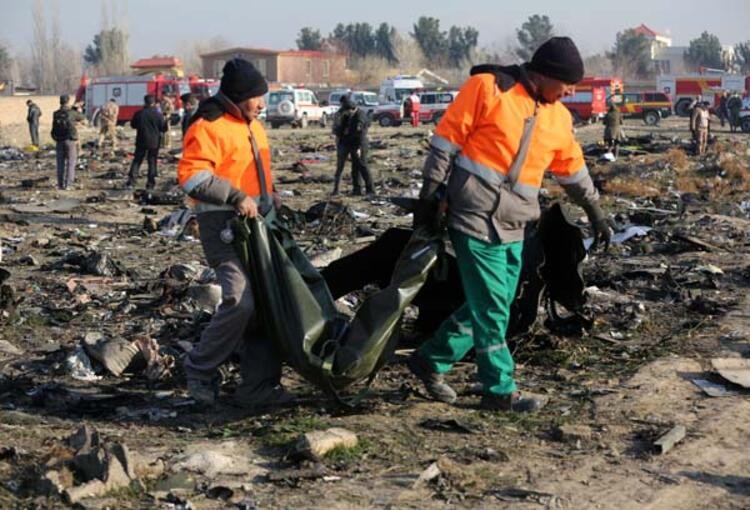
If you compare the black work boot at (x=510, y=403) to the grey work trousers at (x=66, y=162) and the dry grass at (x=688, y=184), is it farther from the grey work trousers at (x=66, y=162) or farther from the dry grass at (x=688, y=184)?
the grey work trousers at (x=66, y=162)

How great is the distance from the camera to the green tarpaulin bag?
16.6 ft

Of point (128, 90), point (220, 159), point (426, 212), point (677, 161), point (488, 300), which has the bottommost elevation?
point (128, 90)

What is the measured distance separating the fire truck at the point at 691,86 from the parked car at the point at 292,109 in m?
19.2

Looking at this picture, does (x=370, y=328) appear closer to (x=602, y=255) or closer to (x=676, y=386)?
(x=676, y=386)

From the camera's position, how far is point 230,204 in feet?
16.9

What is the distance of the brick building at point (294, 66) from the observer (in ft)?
278

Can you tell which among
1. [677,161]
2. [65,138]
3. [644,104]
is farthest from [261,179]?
[644,104]

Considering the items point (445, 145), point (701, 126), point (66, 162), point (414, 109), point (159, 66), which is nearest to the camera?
point (445, 145)

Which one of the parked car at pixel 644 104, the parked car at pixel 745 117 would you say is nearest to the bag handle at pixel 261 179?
the parked car at pixel 745 117

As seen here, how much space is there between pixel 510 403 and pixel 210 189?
163 centimetres

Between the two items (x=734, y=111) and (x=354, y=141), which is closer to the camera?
(x=354, y=141)

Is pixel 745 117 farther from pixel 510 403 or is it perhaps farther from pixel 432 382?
pixel 510 403

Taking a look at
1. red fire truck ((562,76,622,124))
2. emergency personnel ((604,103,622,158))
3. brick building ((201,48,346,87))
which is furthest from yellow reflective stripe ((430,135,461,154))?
brick building ((201,48,346,87))

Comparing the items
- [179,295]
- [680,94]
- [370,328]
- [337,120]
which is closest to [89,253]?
[179,295]
